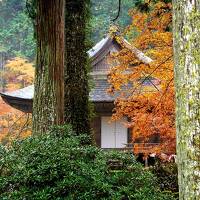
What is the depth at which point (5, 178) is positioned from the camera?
174 inches

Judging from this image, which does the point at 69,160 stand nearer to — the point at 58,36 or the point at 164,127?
the point at 58,36

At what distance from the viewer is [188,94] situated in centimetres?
314

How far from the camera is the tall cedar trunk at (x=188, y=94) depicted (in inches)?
121

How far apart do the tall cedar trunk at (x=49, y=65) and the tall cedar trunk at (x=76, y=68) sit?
7.08ft

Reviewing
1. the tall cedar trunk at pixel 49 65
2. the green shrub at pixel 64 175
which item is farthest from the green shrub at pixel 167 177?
the green shrub at pixel 64 175

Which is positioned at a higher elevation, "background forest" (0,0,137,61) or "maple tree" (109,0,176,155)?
"background forest" (0,0,137,61)

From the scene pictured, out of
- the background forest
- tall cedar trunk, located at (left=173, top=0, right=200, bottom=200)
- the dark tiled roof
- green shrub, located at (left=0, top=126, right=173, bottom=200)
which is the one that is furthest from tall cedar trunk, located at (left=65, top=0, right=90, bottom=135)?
the background forest

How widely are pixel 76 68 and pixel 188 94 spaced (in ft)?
18.5

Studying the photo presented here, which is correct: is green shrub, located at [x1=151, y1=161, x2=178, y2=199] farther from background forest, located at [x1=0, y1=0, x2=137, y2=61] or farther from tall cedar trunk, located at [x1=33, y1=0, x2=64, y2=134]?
background forest, located at [x1=0, y1=0, x2=137, y2=61]

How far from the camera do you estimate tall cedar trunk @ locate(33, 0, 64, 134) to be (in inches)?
244

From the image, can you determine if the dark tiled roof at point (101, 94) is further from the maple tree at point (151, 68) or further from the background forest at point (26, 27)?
the background forest at point (26, 27)

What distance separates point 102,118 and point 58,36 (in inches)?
472

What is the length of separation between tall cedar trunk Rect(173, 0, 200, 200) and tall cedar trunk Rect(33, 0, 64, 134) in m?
3.21

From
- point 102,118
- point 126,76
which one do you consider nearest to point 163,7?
point 126,76
